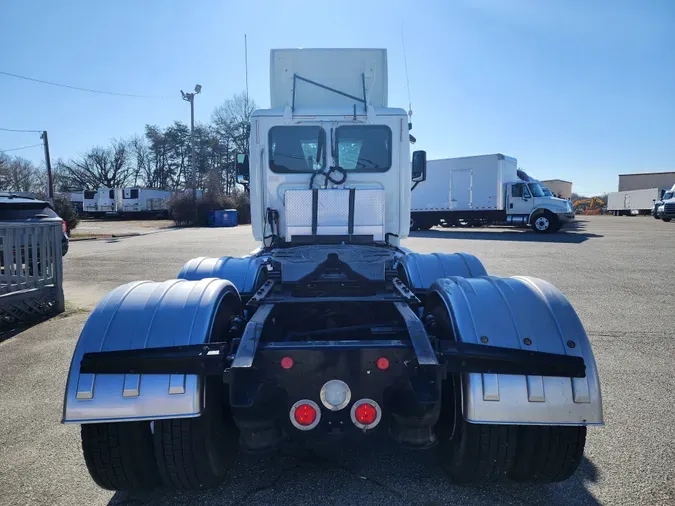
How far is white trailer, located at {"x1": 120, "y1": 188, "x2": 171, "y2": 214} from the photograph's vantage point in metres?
44.9

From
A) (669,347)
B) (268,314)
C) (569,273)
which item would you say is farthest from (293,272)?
(569,273)

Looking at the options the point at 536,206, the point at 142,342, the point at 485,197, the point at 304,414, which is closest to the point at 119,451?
the point at 142,342

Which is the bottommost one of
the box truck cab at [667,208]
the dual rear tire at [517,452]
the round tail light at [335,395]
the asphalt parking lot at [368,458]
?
the asphalt parking lot at [368,458]

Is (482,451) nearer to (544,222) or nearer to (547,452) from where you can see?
(547,452)

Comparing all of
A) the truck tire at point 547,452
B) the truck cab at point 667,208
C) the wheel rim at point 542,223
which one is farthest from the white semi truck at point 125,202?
the truck tire at point 547,452

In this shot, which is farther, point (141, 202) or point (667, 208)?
point (141, 202)

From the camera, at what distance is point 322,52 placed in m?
5.74

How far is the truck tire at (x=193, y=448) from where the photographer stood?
90.0 inches

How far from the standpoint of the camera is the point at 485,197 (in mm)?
24766

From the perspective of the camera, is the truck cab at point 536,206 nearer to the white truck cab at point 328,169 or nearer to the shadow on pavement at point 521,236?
the shadow on pavement at point 521,236

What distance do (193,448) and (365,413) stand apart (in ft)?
2.91

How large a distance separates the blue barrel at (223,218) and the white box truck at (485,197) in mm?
14201

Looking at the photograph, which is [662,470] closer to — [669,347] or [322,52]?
[669,347]

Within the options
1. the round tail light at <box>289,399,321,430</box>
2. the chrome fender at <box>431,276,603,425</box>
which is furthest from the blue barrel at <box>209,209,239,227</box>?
the round tail light at <box>289,399,321,430</box>
